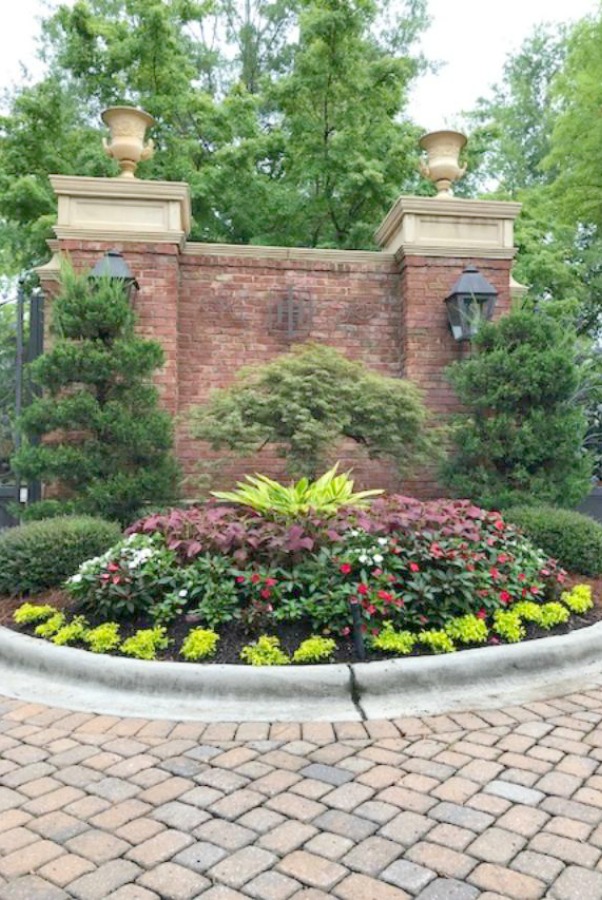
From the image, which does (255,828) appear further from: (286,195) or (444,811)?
(286,195)

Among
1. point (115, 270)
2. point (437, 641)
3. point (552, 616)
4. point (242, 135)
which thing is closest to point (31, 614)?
point (437, 641)

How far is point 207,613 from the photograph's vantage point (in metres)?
3.44

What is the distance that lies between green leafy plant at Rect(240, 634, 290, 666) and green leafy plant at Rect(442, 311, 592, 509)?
2.84 meters

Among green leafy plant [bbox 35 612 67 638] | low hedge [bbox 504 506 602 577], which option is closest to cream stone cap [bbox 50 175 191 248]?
green leafy plant [bbox 35 612 67 638]

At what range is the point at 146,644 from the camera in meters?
3.31

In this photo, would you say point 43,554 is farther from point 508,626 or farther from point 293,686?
point 508,626

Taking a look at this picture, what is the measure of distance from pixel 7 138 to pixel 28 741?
1078 centimetres

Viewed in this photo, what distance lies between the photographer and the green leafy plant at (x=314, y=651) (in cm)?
320

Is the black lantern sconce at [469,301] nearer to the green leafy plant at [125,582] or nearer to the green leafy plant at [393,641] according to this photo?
the green leafy plant at [393,641]

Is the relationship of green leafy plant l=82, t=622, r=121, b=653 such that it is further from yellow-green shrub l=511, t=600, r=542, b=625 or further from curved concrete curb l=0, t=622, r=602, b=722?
yellow-green shrub l=511, t=600, r=542, b=625

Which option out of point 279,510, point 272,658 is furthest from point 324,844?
point 279,510

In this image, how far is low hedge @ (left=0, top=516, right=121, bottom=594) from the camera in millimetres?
4211

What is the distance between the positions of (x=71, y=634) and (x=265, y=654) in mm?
1017

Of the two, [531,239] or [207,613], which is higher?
[531,239]
